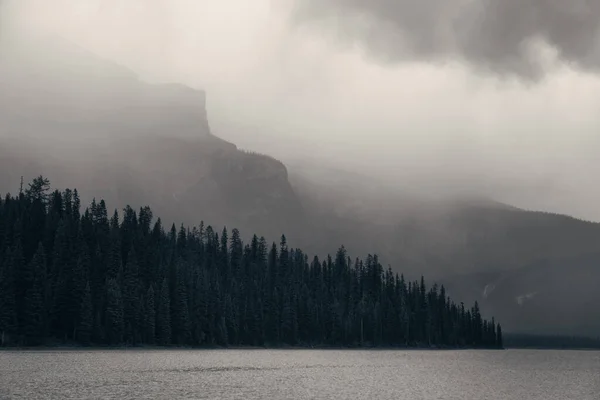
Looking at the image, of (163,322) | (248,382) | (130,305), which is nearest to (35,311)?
(130,305)

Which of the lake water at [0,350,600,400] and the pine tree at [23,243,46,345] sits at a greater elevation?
the pine tree at [23,243,46,345]

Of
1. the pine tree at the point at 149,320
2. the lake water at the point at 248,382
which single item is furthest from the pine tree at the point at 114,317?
the lake water at the point at 248,382

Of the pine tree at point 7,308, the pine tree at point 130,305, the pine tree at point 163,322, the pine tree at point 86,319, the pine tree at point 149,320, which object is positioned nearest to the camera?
the pine tree at point 7,308

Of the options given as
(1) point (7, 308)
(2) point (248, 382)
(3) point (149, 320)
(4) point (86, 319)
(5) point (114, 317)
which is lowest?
(2) point (248, 382)

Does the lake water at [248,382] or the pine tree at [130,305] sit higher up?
the pine tree at [130,305]

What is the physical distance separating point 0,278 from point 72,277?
1984cm

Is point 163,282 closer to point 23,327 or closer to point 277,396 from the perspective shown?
point 23,327

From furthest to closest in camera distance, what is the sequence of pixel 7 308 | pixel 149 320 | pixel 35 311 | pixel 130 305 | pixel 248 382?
pixel 149 320 → pixel 130 305 → pixel 35 311 → pixel 7 308 → pixel 248 382

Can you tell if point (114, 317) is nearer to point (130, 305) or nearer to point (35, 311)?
point (130, 305)

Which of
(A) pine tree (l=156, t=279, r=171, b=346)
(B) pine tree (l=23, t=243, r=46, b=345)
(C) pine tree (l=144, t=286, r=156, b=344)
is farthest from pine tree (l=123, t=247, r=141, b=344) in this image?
(B) pine tree (l=23, t=243, r=46, b=345)

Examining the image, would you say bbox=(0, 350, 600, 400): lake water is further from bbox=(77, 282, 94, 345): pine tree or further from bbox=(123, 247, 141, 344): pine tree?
bbox=(123, 247, 141, 344): pine tree

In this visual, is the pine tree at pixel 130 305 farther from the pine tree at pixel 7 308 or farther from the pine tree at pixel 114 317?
the pine tree at pixel 7 308

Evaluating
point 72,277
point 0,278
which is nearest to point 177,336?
point 72,277

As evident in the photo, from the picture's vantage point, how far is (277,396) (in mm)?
81750
